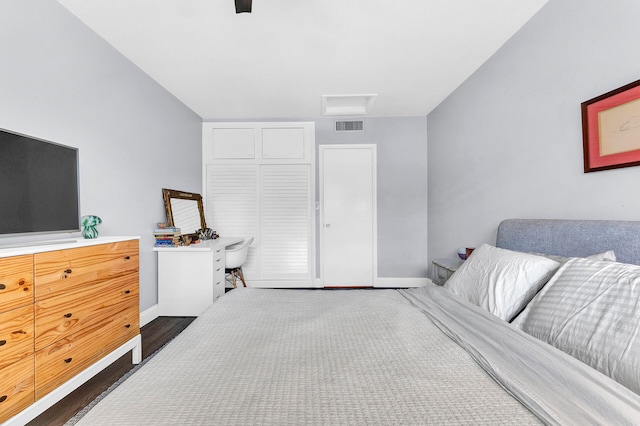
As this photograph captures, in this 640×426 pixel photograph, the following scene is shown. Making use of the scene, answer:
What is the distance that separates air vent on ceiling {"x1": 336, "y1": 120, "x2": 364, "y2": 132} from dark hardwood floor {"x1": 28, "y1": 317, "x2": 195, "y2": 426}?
124 inches

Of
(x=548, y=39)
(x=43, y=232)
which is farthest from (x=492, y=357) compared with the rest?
(x=43, y=232)

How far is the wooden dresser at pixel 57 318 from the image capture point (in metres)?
1.27

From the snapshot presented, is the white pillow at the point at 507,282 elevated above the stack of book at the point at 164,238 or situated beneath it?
situated beneath

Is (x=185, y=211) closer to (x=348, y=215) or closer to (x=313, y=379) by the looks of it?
(x=348, y=215)

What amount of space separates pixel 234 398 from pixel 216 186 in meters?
3.74

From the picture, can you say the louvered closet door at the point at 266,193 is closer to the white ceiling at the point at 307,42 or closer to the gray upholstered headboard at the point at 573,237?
the white ceiling at the point at 307,42

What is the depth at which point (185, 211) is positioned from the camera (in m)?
3.56

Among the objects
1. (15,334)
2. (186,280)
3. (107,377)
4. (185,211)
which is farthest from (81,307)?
(185,211)

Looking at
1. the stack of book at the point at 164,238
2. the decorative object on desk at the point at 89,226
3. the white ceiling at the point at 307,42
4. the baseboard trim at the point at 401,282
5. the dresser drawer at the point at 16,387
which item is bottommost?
the baseboard trim at the point at 401,282

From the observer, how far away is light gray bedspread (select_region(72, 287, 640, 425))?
0.71 m

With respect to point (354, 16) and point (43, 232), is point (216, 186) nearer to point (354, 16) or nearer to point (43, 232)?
point (43, 232)

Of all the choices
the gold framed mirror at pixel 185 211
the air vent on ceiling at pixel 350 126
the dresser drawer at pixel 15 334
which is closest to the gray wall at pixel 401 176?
the air vent on ceiling at pixel 350 126

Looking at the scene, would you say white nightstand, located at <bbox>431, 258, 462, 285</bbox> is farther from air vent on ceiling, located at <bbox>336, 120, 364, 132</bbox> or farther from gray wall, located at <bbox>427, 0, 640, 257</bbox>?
air vent on ceiling, located at <bbox>336, 120, 364, 132</bbox>

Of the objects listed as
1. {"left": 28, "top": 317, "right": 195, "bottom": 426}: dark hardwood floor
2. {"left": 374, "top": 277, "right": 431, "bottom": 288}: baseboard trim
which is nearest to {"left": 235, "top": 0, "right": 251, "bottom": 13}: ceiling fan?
{"left": 28, "top": 317, "right": 195, "bottom": 426}: dark hardwood floor
